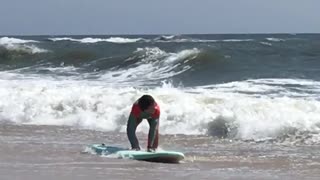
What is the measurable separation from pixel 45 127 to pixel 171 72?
10189 mm

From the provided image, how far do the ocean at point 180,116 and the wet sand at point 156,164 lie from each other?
13mm

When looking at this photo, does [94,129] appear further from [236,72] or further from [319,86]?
[236,72]

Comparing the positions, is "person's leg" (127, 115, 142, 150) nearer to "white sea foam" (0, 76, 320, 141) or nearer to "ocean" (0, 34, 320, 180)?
"ocean" (0, 34, 320, 180)

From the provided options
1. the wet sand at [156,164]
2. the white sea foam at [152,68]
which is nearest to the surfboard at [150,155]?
the wet sand at [156,164]

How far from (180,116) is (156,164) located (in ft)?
16.1

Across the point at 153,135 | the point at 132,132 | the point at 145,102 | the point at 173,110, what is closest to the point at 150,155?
the point at 153,135

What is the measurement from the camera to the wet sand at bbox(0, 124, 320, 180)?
826 cm

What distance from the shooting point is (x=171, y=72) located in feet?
77.9

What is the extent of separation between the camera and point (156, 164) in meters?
9.23

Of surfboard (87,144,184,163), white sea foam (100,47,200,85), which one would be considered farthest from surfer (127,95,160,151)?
white sea foam (100,47,200,85)

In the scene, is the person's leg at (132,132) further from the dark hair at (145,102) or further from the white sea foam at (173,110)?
the white sea foam at (173,110)

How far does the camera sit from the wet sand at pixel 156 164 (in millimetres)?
8258

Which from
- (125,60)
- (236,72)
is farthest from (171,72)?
(125,60)

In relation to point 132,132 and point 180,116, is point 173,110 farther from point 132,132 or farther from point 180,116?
point 132,132
